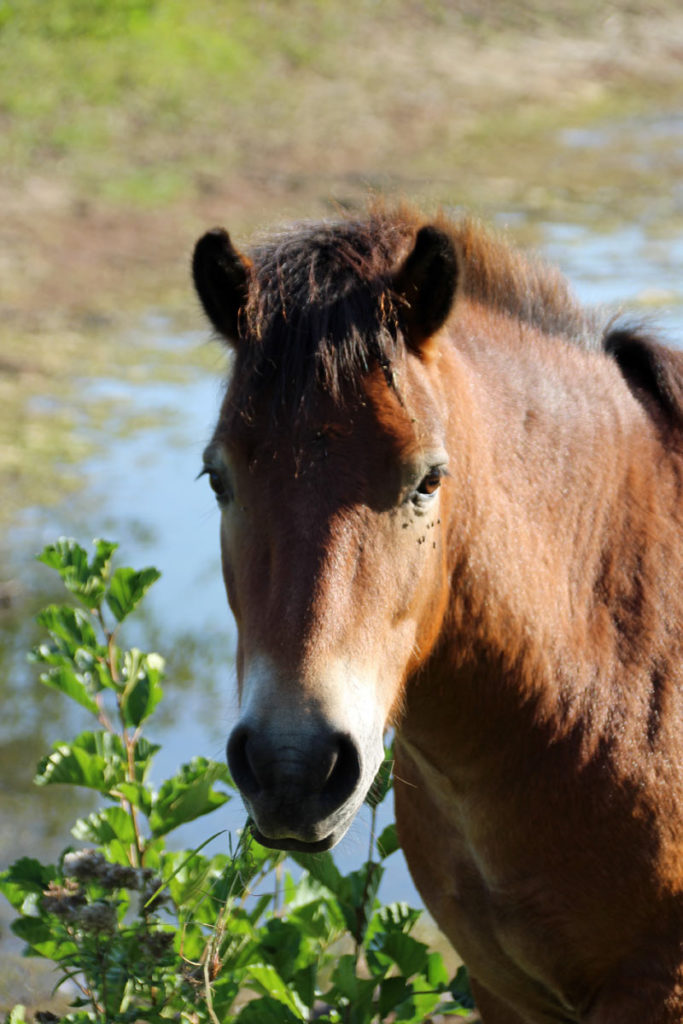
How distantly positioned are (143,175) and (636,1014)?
9895mm

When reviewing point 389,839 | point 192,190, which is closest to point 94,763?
point 389,839

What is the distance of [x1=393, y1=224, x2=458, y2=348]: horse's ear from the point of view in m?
2.28

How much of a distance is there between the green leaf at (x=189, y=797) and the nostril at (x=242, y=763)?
0.92 m

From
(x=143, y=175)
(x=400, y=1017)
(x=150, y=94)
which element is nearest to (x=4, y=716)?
(x=400, y=1017)

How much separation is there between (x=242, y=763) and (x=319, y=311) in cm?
82

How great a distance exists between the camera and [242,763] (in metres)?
1.99

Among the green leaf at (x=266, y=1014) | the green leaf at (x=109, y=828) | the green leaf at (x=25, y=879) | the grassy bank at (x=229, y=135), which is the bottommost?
the green leaf at (x=266, y=1014)

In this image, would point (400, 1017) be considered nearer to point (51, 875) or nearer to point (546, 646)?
Result: point (51, 875)

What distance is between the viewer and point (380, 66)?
14.2m

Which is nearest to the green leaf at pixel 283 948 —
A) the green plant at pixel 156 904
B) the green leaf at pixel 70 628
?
the green plant at pixel 156 904

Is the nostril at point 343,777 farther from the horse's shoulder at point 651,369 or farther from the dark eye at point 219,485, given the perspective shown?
the horse's shoulder at point 651,369

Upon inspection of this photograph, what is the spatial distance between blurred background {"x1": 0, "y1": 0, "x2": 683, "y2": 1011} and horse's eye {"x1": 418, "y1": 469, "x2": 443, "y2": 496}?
29.6 inches

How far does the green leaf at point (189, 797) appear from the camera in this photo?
9.56ft

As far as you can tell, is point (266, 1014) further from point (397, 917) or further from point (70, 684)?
point (70, 684)
